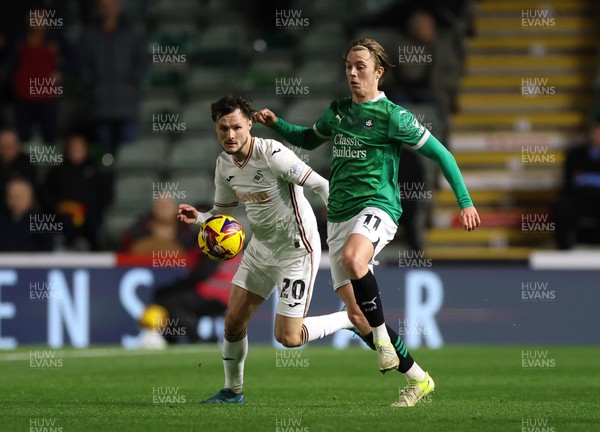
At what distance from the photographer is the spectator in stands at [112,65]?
57.3 ft

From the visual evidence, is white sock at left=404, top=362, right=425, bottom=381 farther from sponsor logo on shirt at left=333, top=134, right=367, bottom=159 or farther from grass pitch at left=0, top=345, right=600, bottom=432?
sponsor logo on shirt at left=333, top=134, right=367, bottom=159

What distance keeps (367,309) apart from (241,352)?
115 cm

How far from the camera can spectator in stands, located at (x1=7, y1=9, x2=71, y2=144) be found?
1764cm

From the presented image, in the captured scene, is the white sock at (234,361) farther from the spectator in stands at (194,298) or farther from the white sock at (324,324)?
the spectator in stands at (194,298)

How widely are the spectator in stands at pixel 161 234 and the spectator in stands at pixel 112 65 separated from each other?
228 cm

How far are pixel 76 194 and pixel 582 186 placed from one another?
20.7 feet

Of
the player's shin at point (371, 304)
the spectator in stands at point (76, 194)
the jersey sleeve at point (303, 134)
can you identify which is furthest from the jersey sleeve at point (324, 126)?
the spectator in stands at point (76, 194)

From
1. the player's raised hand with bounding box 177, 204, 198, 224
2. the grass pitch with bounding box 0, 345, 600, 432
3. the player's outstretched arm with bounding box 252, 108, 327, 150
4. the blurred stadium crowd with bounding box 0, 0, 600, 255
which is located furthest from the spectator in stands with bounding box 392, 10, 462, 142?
the player's raised hand with bounding box 177, 204, 198, 224

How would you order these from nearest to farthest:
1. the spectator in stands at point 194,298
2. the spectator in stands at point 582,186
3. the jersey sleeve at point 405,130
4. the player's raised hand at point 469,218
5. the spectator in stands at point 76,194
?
the player's raised hand at point 469,218 < the jersey sleeve at point 405,130 < the spectator in stands at point 194,298 < the spectator in stands at point 582,186 < the spectator in stands at point 76,194

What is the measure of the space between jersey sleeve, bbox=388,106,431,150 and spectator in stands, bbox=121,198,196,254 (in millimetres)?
7402

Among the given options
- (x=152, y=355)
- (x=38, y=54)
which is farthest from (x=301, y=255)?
(x=38, y=54)

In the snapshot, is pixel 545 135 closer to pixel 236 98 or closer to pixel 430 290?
pixel 430 290

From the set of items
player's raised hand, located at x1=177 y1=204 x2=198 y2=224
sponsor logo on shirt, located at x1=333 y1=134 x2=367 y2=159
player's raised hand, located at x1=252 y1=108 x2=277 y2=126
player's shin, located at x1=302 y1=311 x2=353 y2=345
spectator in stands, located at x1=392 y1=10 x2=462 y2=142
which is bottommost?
player's shin, located at x1=302 y1=311 x2=353 y2=345

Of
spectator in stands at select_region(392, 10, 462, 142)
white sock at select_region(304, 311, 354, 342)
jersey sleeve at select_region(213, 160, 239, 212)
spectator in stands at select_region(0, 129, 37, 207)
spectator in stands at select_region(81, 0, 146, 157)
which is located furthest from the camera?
spectator in stands at select_region(392, 10, 462, 142)
